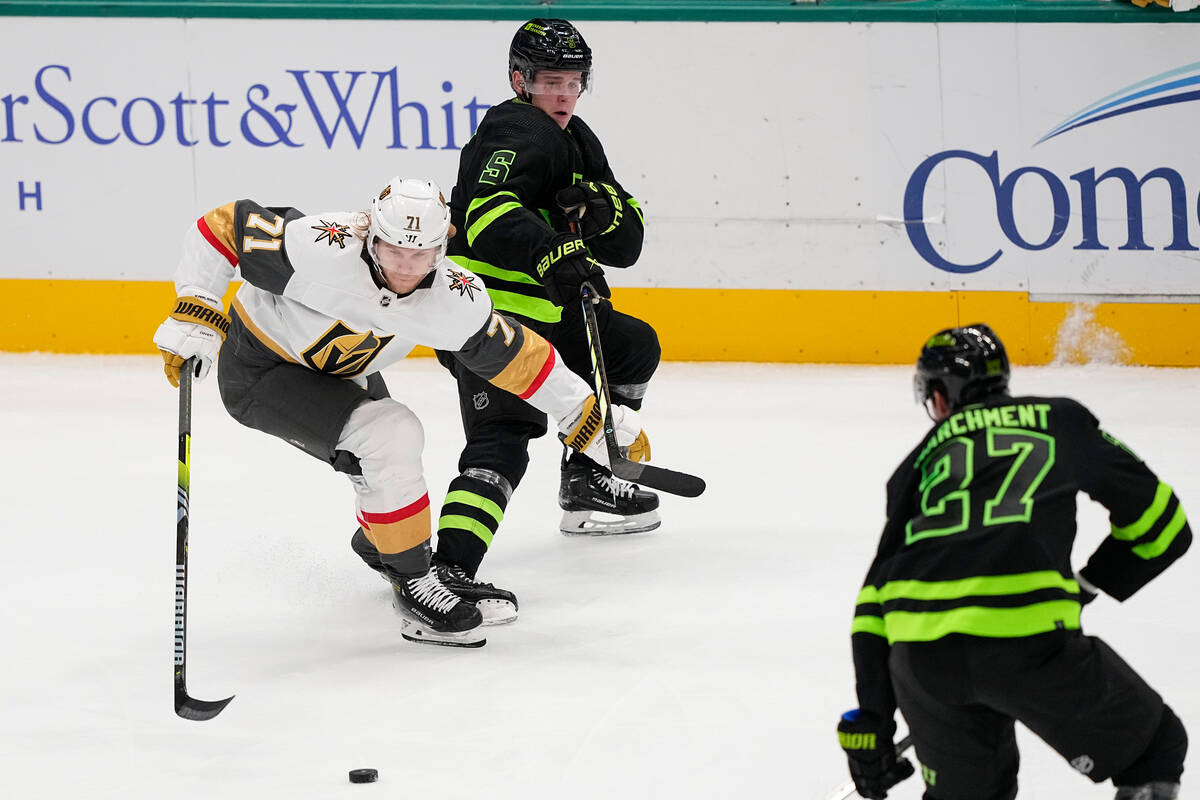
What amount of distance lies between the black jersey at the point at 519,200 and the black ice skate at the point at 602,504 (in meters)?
0.48

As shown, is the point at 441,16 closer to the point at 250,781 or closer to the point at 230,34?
the point at 230,34

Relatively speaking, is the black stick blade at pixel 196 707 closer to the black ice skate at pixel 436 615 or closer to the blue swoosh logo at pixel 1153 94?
the black ice skate at pixel 436 615

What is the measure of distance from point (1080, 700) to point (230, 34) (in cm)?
470

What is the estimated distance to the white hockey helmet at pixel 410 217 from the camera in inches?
114

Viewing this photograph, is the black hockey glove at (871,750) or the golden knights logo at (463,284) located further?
the golden knights logo at (463,284)

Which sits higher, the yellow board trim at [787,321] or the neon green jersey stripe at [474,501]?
the yellow board trim at [787,321]

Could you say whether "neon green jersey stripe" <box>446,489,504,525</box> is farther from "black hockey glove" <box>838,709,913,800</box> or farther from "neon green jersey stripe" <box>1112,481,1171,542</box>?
"neon green jersey stripe" <box>1112,481,1171,542</box>

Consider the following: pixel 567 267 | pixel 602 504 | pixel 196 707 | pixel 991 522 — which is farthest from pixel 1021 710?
pixel 602 504

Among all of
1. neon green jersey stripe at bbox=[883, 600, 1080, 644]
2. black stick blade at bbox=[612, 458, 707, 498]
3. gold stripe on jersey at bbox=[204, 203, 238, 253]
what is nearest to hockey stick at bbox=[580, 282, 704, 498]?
black stick blade at bbox=[612, 458, 707, 498]

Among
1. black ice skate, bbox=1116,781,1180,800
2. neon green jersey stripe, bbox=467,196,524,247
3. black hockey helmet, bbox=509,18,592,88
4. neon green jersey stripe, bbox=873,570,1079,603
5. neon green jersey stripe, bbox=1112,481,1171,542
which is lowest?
black ice skate, bbox=1116,781,1180,800

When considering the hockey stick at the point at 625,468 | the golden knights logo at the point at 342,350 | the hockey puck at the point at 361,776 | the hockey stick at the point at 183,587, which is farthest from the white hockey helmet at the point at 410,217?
the hockey puck at the point at 361,776

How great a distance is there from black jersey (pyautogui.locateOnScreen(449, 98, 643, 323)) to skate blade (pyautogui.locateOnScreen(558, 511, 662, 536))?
577 mm

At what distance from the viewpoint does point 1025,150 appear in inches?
216

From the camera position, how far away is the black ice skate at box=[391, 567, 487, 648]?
10.3 ft
